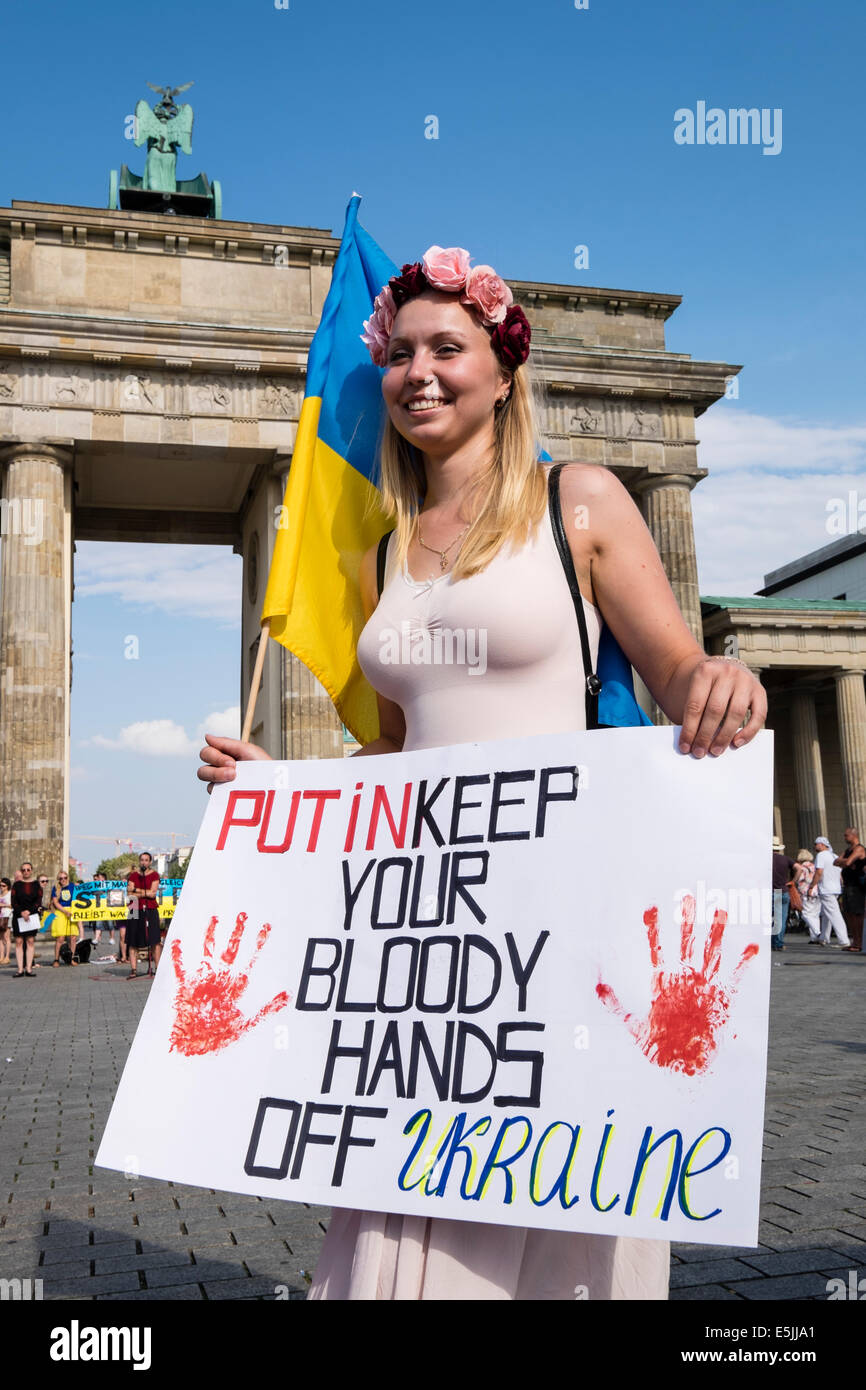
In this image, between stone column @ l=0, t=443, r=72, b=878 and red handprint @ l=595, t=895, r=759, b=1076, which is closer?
red handprint @ l=595, t=895, r=759, b=1076

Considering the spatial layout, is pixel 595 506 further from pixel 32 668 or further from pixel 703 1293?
pixel 32 668

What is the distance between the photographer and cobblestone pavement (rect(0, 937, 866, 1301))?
3834mm

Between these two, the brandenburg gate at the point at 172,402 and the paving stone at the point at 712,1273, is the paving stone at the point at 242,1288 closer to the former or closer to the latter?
the paving stone at the point at 712,1273

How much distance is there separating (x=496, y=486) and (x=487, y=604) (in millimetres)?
290

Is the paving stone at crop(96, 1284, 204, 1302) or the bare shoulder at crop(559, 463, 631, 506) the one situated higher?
the bare shoulder at crop(559, 463, 631, 506)

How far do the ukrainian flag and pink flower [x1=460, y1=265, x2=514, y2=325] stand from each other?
0.59 metres

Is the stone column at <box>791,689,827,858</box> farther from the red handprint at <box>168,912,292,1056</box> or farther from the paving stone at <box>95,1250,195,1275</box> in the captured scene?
the red handprint at <box>168,912,292,1056</box>

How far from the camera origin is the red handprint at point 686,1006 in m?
1.77

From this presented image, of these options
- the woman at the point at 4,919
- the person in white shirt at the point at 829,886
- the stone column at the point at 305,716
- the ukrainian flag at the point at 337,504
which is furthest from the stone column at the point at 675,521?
the ukrainian flag at the point at 337,504

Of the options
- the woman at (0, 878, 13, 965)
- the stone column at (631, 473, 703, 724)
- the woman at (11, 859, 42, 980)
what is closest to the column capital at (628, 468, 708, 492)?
the stone column at (631, 473, 703, 724)

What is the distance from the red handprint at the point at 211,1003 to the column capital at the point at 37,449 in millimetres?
28995

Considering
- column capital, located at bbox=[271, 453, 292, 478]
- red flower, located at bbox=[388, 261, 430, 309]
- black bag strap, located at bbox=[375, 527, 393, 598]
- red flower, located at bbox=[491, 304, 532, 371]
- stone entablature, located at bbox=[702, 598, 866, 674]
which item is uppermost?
column capital, located at bbox=[271, 453, 292, 478]

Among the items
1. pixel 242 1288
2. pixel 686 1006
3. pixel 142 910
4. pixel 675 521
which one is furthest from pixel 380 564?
pixel 675 521

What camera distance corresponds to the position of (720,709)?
1.88 metres
